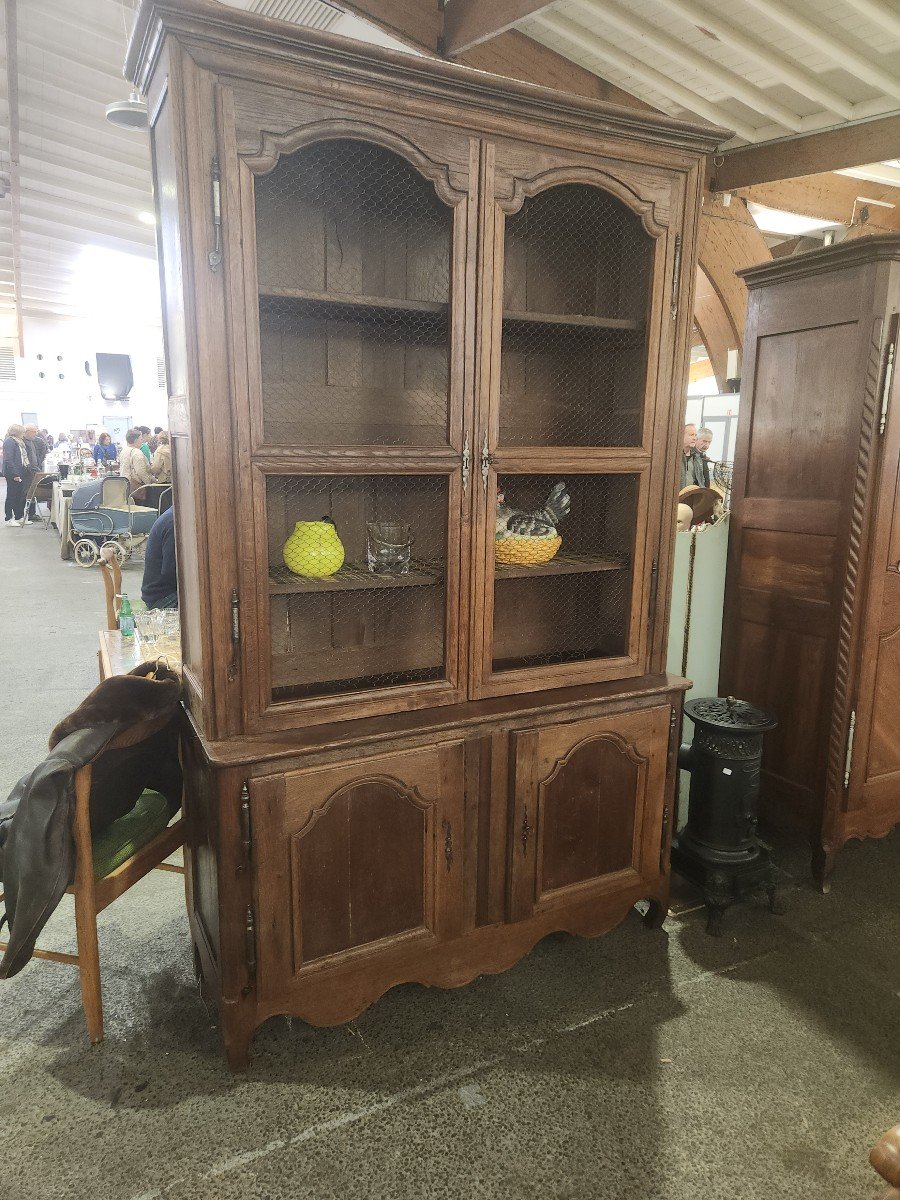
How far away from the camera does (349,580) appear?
1.96 meters

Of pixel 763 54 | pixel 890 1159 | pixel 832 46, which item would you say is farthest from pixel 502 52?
pixel 890 1159

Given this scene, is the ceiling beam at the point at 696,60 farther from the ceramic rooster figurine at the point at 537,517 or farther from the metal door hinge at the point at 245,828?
the metal door hinge at the point at 245,828

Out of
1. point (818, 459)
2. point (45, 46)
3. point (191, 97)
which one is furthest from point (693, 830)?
point (45, 46)

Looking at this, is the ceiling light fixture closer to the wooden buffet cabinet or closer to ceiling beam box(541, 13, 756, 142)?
ceiling beam box(541, 13, 756, 142)

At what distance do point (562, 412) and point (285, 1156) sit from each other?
2.03 meters

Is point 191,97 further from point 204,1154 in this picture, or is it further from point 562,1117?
point 562,1117

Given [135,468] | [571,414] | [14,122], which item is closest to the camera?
[571,414]

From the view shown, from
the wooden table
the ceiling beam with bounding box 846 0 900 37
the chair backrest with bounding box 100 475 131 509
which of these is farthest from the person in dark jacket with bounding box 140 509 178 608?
the chair backrest with bounding box 100 475 131 509

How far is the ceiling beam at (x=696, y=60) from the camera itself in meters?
3.46

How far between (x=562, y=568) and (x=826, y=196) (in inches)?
211

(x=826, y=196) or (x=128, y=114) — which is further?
(x=826, y=196)

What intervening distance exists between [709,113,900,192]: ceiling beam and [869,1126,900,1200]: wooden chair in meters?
4.65

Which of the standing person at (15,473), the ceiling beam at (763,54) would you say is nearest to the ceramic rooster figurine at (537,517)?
the ceiling beam at (763,54)

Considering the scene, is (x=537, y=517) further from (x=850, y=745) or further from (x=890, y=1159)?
(x=890, y=1159)
